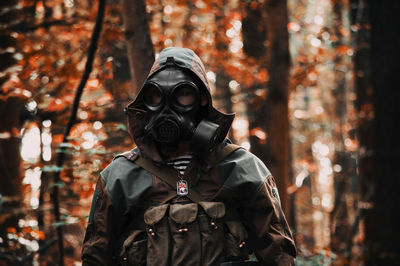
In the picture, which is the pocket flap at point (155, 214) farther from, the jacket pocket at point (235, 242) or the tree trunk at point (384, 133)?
the tree trunk at point (384, 133)

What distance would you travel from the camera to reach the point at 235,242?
3.48 meters

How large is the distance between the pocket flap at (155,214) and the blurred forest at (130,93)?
178 cm

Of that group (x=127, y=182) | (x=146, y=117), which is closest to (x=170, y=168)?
(x=127, y=182)

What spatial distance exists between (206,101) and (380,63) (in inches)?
295

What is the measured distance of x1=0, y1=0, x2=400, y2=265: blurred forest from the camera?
572 centimetres

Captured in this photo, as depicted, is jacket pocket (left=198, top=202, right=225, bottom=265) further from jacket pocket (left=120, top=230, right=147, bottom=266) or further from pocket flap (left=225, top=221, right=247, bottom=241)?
jacket pocket (left=120, top=230, right=147, bottom=266)

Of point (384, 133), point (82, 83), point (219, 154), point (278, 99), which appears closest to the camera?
point (219, 154)

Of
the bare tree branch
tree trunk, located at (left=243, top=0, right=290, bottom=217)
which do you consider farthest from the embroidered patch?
tree trunk, located at (left=243, top=0, right=290, bottom=217)

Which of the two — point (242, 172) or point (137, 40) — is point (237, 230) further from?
point (137, 40)

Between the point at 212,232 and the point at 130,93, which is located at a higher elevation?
the point at 130,93

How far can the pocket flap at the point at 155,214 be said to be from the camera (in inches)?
134

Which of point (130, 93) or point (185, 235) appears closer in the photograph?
point (185, 235)

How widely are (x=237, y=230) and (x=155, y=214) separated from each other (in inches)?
22.7

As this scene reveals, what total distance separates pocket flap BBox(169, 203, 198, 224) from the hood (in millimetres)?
384
